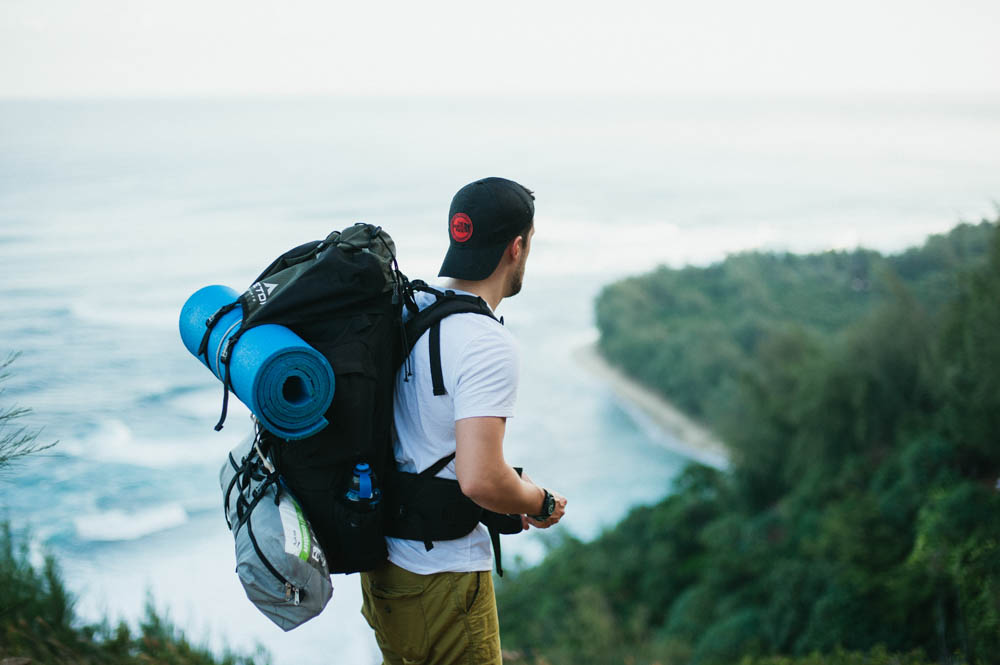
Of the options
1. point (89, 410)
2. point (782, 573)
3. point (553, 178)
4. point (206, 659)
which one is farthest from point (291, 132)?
point (206, 659)

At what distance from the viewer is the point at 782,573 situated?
36.2 feet

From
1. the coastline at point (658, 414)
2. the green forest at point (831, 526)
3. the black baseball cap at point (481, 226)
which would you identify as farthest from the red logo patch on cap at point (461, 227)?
the coastline at point (658, 414)

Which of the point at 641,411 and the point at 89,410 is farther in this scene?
the point at 641,411

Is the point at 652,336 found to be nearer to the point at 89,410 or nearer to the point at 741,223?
the point at 741,223

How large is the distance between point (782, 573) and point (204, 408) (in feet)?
37.1

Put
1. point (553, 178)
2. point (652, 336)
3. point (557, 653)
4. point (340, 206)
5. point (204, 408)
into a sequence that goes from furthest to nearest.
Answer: point (553, 178) → point (652, 336) → point (340, 206) → point (204, 408) → point (557, 653)

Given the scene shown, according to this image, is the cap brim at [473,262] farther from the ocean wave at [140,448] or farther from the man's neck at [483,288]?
the ocean wave at [140,448]

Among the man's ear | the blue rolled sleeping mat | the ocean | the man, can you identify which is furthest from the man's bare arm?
the ocean

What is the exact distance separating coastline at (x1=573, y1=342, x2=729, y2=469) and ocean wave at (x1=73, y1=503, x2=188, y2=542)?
2102cm

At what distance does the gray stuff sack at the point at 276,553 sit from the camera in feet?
4.77

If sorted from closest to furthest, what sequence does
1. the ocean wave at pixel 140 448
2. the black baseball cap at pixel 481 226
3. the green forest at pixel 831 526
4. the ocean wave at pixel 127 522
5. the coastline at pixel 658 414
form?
1. the black baseball cap at pixel 481 226
2. the green forest at pixel 831 526
3. the ocean wave at pixel 127 522
4. the ocean wave at pixel 140 448
5. the coastline at pixel 658 414

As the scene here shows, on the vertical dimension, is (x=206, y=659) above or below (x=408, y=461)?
below

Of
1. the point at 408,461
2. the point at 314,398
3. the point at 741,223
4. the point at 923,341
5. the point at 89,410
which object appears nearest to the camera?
the point at 314,398

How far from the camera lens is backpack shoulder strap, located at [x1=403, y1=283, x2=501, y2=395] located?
158cm
